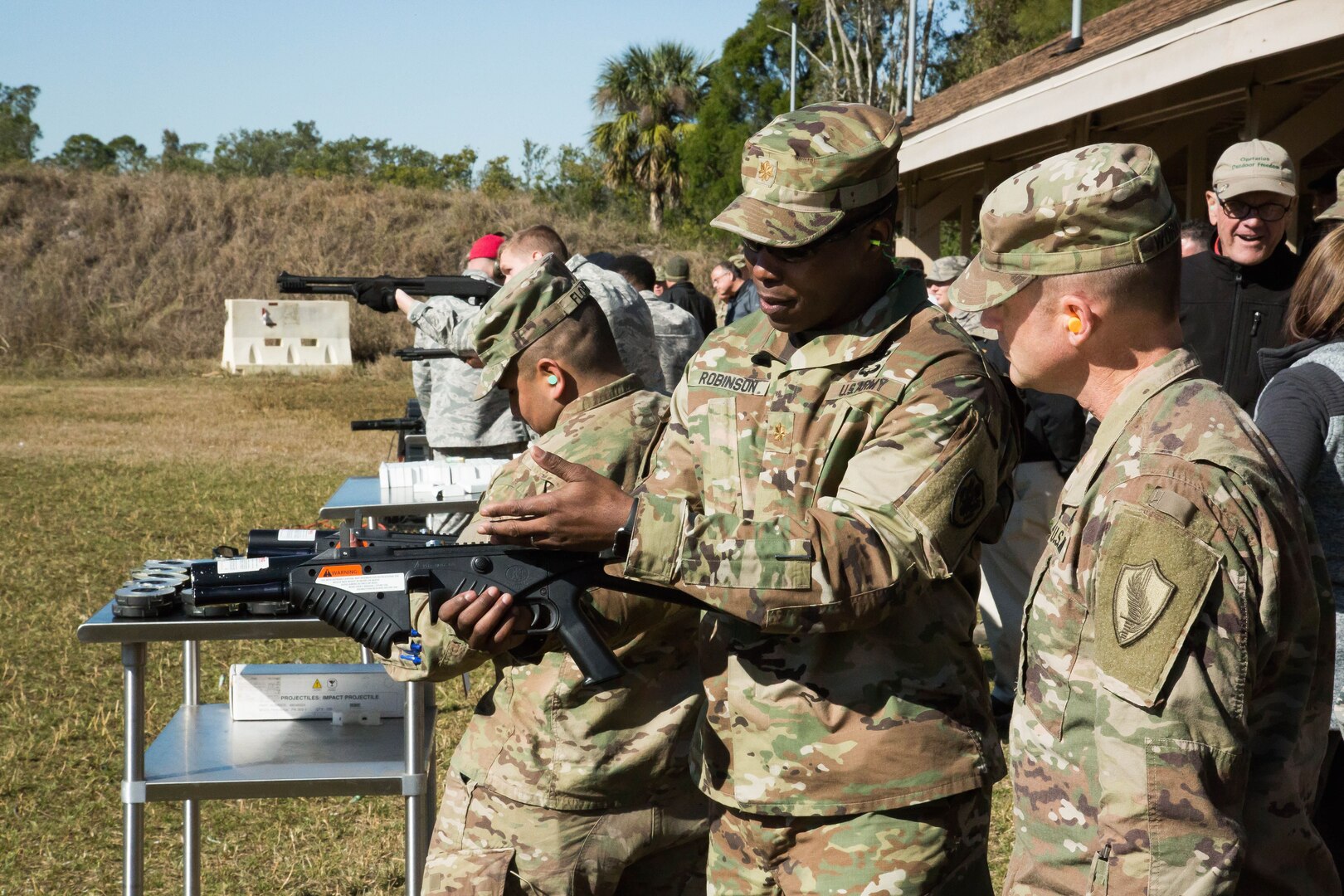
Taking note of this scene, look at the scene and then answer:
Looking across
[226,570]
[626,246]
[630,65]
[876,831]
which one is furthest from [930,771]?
[630,65]

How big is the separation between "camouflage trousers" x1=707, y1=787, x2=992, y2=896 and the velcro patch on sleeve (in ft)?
2.02

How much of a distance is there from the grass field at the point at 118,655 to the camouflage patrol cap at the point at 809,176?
2925mm

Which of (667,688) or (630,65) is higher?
(630,65)

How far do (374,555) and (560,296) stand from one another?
0.70m

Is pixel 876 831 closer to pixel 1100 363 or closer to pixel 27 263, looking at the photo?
pixel 1100 363

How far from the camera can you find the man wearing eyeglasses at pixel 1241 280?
439 cm

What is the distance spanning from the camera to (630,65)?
46.9 m

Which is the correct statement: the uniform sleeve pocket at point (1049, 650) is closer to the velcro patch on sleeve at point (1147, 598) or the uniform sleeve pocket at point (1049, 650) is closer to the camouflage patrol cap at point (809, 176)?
the velcro patch on sleeve at point (1147, 598)

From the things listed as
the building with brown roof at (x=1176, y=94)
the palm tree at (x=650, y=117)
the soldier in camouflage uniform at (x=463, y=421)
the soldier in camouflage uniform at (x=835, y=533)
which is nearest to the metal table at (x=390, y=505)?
the soldier in camouflage uniform at (x=463, y=421)

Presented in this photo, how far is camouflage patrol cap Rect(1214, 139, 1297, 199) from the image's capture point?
431 centimetres

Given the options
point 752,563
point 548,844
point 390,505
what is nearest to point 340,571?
point 548,844

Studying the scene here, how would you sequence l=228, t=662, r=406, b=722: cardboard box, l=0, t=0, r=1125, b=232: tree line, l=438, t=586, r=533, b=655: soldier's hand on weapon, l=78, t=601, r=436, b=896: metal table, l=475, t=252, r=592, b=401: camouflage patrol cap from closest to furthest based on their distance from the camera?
1. l=438, t=586, r=533, b=655: soldier's hand on weapon
2. l=475, t=252, r=592, b=401: camouflage patrol cap
3. l=78, t=601, r=436, b=896: metal table
4. l=228, t=662, r=406, b=722: cardboard box
5. l=0, t=0, r=1125, b=232: tree line

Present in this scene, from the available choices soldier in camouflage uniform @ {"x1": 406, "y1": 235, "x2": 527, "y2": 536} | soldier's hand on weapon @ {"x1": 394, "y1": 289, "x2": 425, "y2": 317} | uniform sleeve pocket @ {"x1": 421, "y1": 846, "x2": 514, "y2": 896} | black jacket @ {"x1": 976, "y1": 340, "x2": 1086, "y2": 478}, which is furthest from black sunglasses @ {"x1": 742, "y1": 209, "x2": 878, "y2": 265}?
soldier's hand on weapon @ {"x1": 394, "y1": 289, "x2": 425, "y2": 317}

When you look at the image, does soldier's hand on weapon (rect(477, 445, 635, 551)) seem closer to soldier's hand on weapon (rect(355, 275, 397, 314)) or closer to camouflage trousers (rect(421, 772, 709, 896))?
camouflage trousers (rect(421, 772, 709, 896))
